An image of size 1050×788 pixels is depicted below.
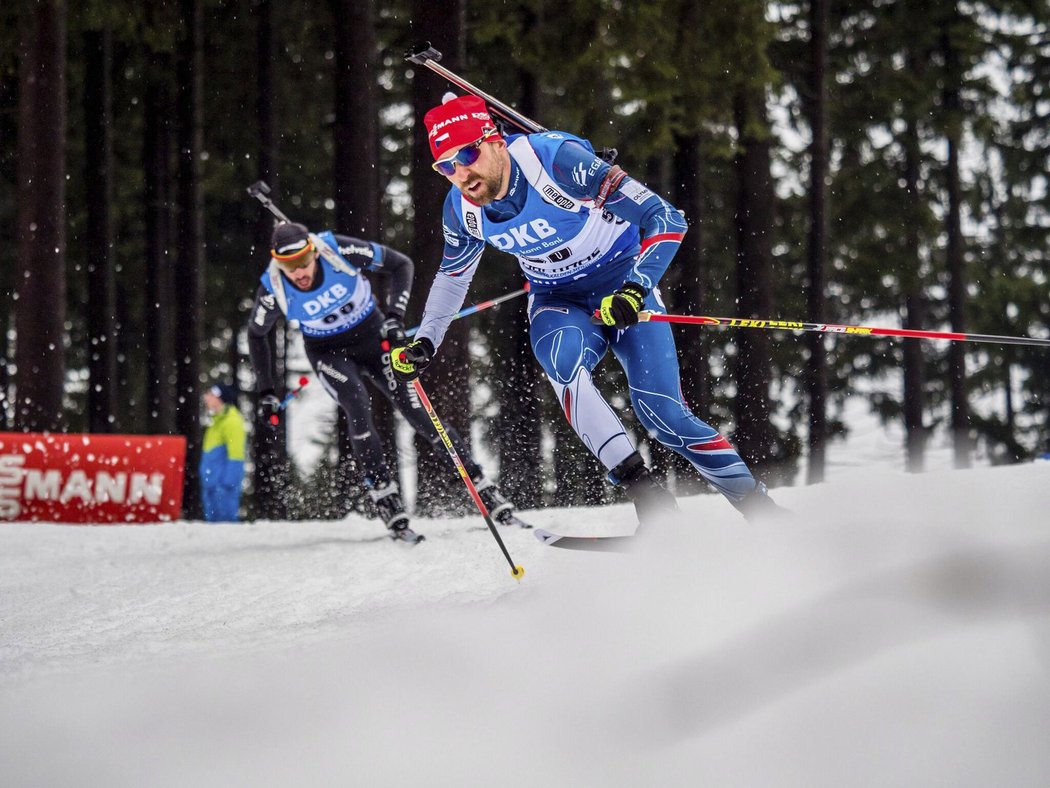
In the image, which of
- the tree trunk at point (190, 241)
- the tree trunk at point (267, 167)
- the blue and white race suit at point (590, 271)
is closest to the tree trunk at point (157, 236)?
the tree trunk at point (190, 241)

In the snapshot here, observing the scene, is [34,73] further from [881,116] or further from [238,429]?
[881,116]

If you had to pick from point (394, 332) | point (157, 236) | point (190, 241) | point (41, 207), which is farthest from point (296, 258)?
point (157, 236)

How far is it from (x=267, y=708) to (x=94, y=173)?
46.8 ft

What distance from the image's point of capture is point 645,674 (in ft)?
→ 8.43

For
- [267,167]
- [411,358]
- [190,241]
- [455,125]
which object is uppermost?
[267,167]

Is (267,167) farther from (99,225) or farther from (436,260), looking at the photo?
(436,260)

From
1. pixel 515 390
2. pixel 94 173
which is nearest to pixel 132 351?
pixel 94 173

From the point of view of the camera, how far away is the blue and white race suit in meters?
4.25

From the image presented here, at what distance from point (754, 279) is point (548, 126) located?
12.1 ft

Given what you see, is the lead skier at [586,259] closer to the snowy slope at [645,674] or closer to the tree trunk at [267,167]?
the snowy slope at [645,674]

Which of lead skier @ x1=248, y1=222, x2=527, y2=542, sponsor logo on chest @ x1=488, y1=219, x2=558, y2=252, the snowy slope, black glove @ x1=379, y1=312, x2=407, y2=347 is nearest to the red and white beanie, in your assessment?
sponsor logo on chest @ x1=488, y1=219, x2=558, y2=252

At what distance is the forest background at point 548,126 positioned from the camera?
34.3ft

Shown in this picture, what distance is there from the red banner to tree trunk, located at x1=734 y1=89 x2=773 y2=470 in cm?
722

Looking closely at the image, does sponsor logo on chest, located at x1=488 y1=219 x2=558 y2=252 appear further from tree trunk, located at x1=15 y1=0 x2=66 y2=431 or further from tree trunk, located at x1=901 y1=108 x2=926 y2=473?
tree trunk, located at x1=901 y1=108 x2=926 y2=473
